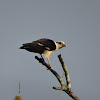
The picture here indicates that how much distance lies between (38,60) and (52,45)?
274 centimetres

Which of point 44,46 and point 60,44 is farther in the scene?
point 60,44

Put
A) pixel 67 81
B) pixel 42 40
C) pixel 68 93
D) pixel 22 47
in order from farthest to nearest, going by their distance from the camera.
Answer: pixel 42 40 → pixel 22 47 → pixel 67 81 → pixel 68 93

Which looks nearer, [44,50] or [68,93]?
[68,93]

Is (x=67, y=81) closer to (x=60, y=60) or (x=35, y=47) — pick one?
(x=60, y=60)

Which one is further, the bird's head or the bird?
the bird's head

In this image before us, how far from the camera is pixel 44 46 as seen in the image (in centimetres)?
952

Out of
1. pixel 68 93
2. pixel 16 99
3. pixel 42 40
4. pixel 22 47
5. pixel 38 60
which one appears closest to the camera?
pixel 16 99

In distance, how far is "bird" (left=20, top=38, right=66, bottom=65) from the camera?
9.08 meters

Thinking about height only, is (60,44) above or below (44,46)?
above

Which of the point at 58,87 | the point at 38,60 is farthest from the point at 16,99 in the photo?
the point at 38,60

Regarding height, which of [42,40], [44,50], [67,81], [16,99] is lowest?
[16,99]

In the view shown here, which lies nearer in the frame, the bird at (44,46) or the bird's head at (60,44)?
the bird at (44,46)

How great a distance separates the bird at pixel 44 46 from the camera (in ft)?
29.8

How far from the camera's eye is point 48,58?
9.20 m
